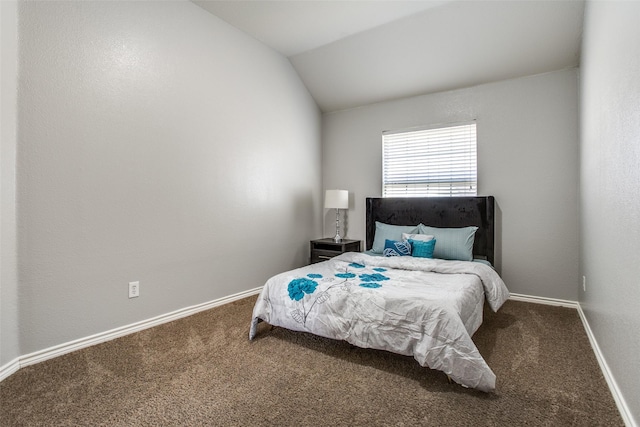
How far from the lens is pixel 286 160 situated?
4.06 m

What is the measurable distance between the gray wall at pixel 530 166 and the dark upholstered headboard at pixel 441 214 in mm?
188

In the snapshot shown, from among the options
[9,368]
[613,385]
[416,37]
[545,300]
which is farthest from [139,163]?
[545,300]

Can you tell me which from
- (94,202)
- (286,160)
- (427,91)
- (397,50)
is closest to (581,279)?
(427,91)

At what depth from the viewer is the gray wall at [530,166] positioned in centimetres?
320

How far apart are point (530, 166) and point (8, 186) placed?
4.24 m

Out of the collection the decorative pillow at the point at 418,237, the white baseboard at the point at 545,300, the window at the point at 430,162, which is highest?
the window at the point at 430,162

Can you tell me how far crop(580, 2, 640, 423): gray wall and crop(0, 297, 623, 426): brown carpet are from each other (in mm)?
271

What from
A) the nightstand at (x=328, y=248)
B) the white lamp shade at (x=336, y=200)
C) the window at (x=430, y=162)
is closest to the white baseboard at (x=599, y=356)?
the window at (x=430, y=162)

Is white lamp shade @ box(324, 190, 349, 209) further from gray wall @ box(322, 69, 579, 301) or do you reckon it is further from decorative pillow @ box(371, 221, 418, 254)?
gray wall @ box(322, 69, 579, 301)

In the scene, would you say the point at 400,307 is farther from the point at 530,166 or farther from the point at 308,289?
the point at 530,166

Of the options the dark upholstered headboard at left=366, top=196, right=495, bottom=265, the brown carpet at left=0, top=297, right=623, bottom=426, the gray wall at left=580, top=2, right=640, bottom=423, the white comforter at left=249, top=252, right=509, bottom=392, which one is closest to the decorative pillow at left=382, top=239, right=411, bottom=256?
the white comforter at left=249, top=252, right=509, bottom=392

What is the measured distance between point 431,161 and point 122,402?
143 inches

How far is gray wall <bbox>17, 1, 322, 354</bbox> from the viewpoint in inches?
80.5

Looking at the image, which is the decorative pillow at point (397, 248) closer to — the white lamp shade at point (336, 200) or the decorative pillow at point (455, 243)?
the decorative pillow at point (455, 243)
